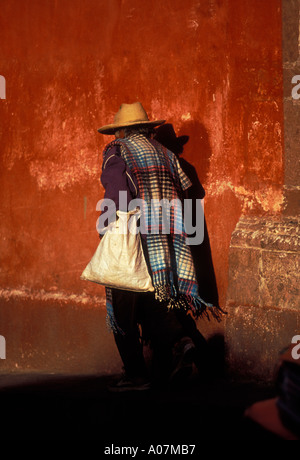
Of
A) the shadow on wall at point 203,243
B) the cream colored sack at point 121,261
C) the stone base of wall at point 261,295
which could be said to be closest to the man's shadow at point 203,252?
the shadow on wall at point 203,243

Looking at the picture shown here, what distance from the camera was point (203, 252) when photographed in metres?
4.90

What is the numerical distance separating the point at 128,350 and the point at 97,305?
0.83 meters

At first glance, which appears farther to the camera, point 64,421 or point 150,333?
point 150,333

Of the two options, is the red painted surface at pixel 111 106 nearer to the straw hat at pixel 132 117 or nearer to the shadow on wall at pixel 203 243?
the shadow on wall at pixel 203 243

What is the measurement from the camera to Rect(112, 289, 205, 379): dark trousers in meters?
4.50

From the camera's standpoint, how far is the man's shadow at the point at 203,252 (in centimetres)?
482

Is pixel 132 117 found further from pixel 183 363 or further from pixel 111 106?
pixel 183 363

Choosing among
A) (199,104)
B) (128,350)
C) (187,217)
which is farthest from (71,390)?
(199,104)

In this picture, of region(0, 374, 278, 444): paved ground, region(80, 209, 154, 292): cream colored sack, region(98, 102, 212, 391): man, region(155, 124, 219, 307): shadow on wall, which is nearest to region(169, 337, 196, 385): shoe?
region(98, 102, 212, 391): man

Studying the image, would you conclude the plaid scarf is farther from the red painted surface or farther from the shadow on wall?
the red painted surface

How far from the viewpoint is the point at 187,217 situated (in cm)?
493

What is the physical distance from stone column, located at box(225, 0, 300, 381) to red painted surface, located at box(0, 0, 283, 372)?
0.09 meters

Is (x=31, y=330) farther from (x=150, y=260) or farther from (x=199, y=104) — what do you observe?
(x=199, y=104)
